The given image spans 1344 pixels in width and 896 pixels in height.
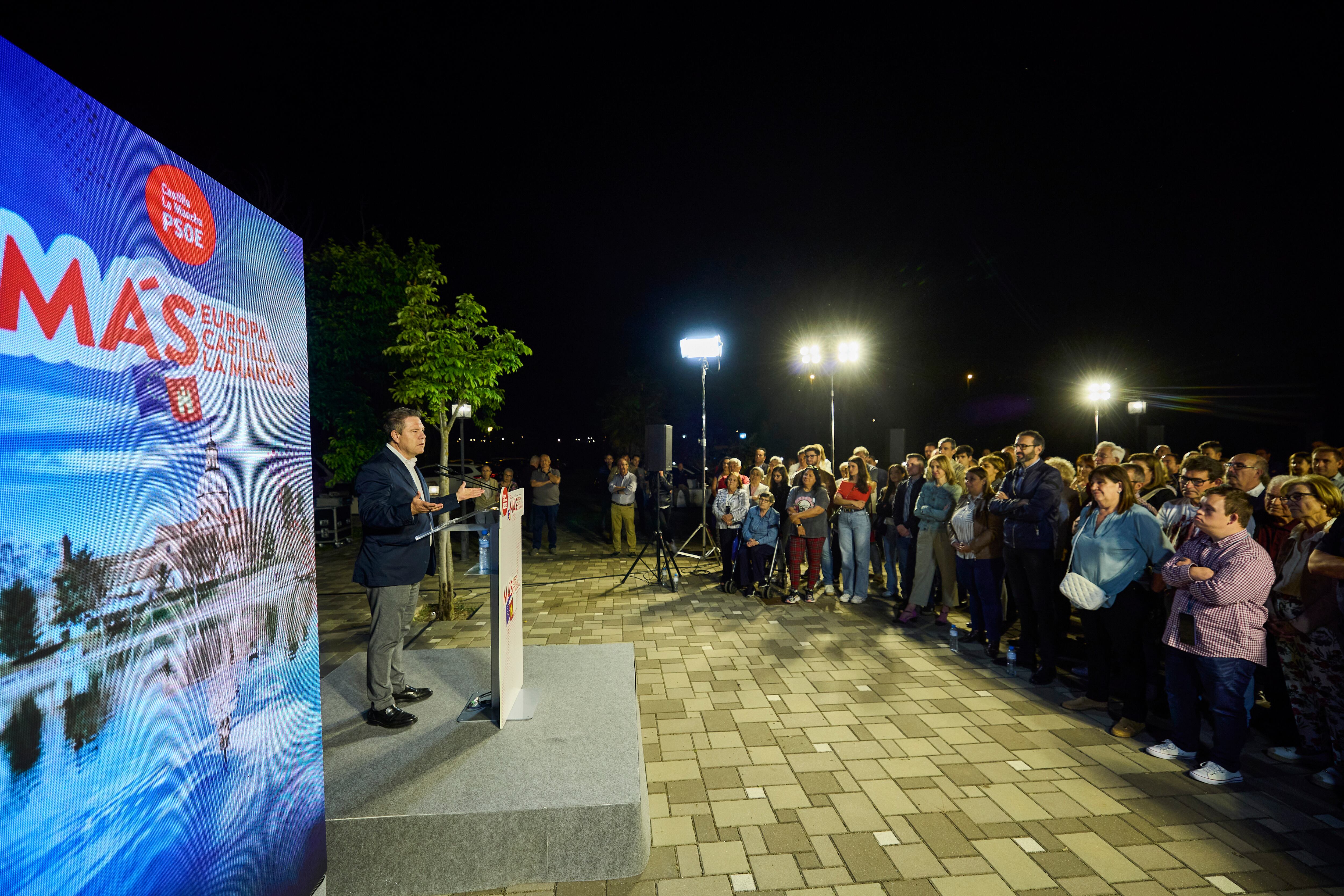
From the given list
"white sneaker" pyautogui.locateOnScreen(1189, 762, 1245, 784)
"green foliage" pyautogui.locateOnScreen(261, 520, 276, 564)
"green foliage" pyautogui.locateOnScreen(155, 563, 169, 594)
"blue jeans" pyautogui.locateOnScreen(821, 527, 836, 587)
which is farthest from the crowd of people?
"green foliage" pyautogui.locateOnScreen(155, 563, 169, 594)

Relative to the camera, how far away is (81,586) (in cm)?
115

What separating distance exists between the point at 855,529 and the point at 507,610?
5150mm

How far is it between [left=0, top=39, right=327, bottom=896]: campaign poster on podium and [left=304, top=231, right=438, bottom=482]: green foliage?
17.3 feet

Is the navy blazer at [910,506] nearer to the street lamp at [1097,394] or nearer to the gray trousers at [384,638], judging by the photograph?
the gray trousers at [384,638]

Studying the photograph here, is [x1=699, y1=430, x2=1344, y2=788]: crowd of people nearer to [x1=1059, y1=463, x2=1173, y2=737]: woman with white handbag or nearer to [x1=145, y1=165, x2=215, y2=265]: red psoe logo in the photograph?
[x1=1059, y1=463, x2=1173, y2=737]: woman with white handbag

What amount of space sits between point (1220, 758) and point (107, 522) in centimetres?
499

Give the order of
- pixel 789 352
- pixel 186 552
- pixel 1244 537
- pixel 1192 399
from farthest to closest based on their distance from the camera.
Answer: pixel 789 352 → pixel 1192 399 → pixel 1244 537 → pixel 186 552

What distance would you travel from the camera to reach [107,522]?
1218 mm

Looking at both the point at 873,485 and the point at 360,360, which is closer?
the point at 360,360

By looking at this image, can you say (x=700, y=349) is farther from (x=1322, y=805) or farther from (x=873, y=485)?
(x=1322, y=805)

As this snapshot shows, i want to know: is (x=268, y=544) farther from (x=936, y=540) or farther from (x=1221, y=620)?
(x=936, y=540)

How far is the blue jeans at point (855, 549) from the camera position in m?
7.28

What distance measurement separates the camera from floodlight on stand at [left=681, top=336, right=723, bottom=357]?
11.4m

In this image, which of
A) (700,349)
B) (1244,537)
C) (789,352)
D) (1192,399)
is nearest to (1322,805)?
(1244,537)
